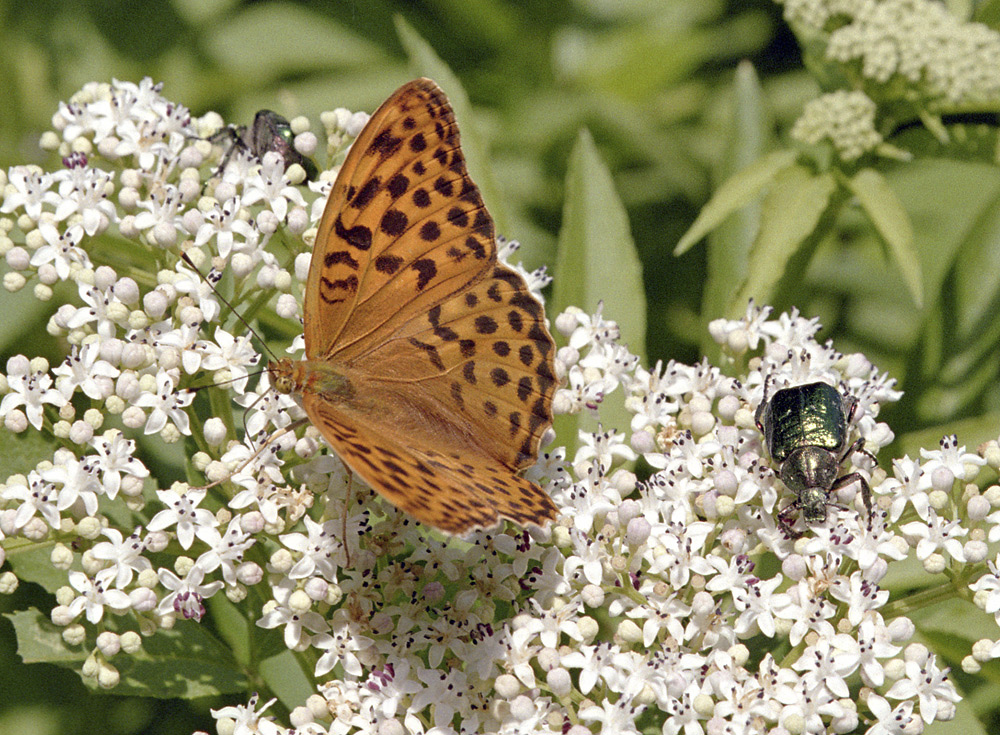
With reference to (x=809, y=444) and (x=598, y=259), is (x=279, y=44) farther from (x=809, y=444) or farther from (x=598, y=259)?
(x=809, y=444)

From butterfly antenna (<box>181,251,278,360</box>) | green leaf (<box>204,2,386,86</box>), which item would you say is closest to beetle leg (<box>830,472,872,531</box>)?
butterfly antenna (<box>181,251,278,360</box>)

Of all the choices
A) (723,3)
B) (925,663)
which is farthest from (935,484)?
(723,3)

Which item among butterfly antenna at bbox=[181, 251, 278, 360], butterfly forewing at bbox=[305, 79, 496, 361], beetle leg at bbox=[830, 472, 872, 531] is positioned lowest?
beetle leg at bbox=[830, 472, 872, 531]

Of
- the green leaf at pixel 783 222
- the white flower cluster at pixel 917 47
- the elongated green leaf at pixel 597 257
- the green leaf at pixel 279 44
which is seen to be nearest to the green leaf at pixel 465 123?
the elongated green leaf at pixel 597 257

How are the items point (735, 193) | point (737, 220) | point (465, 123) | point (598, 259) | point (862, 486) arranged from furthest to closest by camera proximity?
1. point (737, 220)
2. point (465, 123)
3. point (598, 259)
4. point (735, 193)
5. point (862, 486)

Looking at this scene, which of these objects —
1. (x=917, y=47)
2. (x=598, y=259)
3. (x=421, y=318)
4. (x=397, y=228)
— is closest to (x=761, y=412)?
(x=598, y=259)

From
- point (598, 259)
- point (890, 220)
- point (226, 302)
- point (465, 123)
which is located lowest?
point (226, 302)

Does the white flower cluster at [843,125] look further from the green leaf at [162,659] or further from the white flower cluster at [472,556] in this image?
the green leaf at [162,659]

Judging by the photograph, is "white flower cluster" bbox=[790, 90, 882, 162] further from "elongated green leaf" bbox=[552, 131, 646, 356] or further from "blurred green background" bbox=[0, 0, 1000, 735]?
"blurred green background" bbox=[0, 0, 1000, 735]
